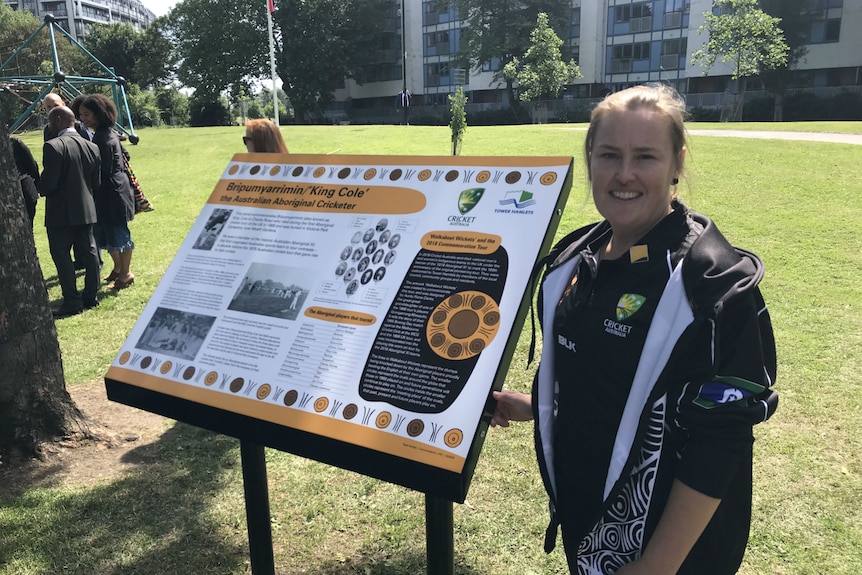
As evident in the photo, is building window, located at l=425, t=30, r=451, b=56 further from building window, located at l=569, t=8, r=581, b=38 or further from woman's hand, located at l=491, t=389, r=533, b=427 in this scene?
woman's hand, located at l=491, t=389, r=533, b=427

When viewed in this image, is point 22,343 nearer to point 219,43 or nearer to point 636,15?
point 636,15

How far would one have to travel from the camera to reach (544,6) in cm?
4331

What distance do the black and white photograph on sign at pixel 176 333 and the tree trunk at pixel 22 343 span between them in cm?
157

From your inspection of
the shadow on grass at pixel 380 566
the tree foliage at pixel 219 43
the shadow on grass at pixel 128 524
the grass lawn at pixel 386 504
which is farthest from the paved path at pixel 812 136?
the tree foliage at pixel 219 43

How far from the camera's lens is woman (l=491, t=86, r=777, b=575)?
1.27 meters

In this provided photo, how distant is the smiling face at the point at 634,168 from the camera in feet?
4.74

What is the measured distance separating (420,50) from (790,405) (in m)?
51.1

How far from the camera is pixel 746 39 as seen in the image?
32.4m

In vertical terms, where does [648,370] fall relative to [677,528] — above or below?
above

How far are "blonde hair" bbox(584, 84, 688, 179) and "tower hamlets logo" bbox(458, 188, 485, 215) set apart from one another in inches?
17.7

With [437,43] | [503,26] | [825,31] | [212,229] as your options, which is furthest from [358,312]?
[437,43]

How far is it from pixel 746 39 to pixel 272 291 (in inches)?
1463

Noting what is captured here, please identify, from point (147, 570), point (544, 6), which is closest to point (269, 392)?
point (147, 570)

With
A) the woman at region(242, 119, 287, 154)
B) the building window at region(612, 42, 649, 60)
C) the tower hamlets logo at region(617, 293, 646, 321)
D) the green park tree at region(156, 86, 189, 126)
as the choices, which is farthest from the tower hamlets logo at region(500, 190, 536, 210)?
the green park tree at region(156, 86, 189, 126)
